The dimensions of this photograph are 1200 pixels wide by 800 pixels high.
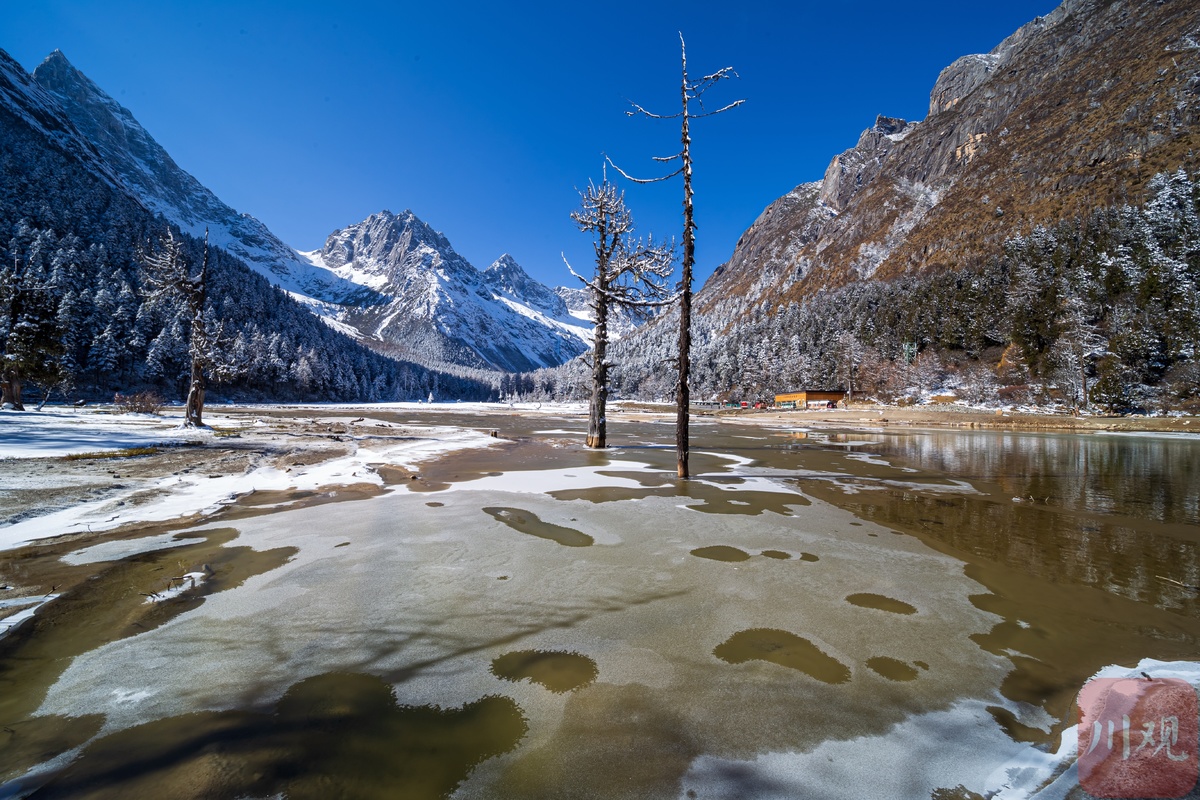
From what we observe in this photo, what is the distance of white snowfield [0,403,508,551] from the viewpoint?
21.2 ft

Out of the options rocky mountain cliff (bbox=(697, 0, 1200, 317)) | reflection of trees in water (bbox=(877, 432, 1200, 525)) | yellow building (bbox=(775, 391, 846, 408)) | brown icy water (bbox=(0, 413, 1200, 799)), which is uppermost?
rocky mountain cliff (bbox=(697, 0, 1200, 317))

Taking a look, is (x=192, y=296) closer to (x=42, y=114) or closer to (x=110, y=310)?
(x=110, y=310)

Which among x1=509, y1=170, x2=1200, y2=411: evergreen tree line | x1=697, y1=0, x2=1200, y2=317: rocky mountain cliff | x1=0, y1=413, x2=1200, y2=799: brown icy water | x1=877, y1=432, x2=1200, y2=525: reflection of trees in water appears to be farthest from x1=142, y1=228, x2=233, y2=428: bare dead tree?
x1=697, y1=0, x2=1200, y2=317: rocky mountain cliff

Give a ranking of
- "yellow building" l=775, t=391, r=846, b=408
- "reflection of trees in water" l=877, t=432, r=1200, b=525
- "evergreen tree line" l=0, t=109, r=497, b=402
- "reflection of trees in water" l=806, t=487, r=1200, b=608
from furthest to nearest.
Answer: "yellow building" l=775, t=391, r=846, b=408
"evergreen tree line" l=0, t=109, r=497, b=402
"reflection of trees in water" l=877, t=432, r=1200, b=525
"reflection of trees in water" l=806, t=487, r=1200, b=608

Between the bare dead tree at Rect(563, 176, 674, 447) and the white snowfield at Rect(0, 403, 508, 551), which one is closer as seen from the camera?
the white snowfield at Rect(0, 403, 508, 551)

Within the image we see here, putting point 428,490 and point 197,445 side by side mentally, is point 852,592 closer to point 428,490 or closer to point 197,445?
point 428,490

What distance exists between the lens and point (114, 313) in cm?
7169

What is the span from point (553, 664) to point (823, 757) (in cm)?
180

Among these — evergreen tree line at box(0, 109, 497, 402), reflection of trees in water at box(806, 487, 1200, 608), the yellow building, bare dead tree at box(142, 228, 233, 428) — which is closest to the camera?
reflection of trees in water at box(806, 487, 1200, 608)

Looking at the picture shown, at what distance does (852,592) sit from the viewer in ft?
15.4

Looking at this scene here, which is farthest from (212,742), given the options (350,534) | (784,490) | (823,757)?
(784,490)

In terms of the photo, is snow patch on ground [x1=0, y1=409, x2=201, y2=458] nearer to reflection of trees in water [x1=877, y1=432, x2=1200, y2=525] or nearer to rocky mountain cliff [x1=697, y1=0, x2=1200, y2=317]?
reflection of trees in water [x1=877, y1=432, x2=1200, y2=525]

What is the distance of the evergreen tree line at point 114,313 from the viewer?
35688 millimetres

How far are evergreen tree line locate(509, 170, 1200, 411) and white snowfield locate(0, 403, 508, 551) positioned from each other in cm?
2216
